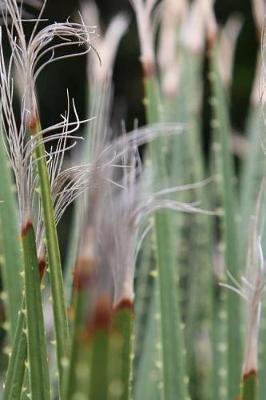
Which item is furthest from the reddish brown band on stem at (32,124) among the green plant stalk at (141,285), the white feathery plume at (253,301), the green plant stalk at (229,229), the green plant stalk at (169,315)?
the green plant stalk at (141,285)

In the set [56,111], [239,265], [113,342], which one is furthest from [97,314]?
[56,111]

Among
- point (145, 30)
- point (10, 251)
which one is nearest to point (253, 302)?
point (10, 251)

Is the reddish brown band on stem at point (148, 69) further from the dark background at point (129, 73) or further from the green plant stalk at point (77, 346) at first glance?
the dark background at point (129, 73)

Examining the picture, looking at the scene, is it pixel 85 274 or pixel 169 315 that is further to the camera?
pixel 169 315

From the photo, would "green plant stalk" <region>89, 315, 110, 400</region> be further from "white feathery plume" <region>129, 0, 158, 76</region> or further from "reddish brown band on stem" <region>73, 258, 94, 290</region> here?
"white feathery plume" <region>129, 0, 158, 76</region>

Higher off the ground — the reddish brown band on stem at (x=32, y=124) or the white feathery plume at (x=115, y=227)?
the reddish brown band on stem at (x=32, y=124)

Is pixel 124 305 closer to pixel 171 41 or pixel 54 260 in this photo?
pixel 54 260

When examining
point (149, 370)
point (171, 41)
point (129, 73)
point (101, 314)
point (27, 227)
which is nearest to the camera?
point (101, 314)
